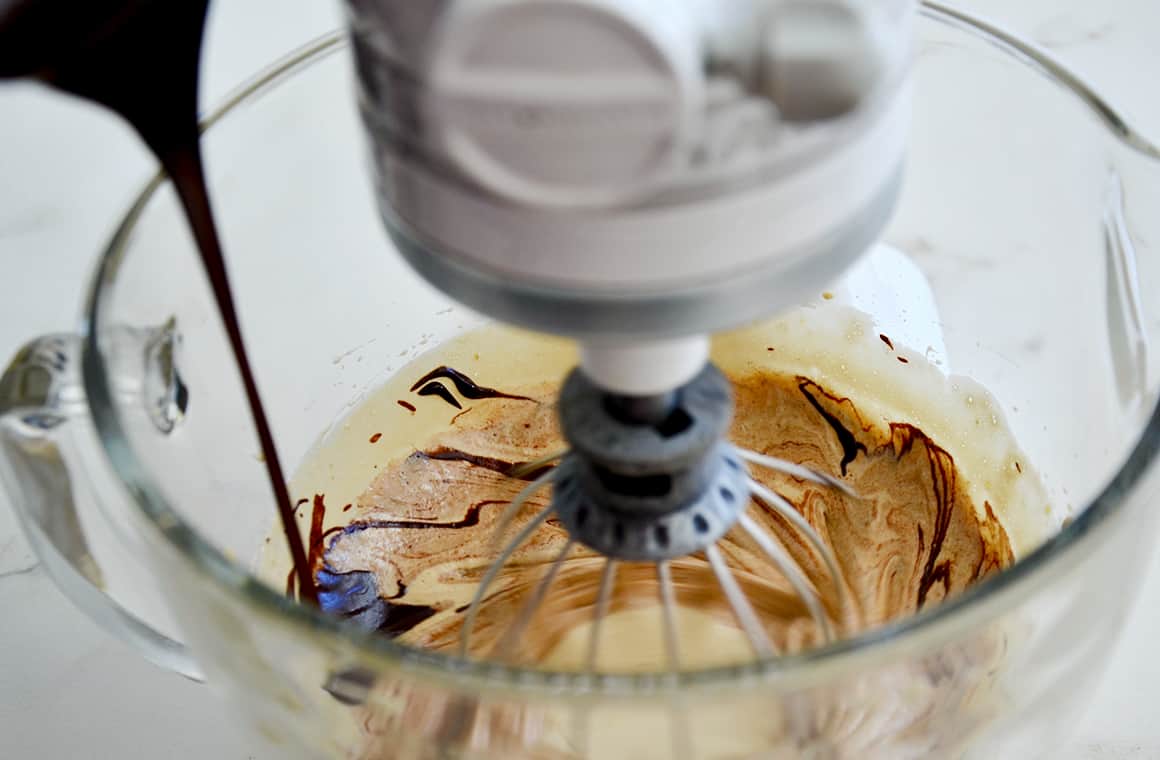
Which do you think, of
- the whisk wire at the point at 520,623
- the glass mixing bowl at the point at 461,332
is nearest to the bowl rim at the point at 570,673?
the glass mixing bowl at the point at 461,332

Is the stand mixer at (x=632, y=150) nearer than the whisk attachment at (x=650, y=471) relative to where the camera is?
Yes

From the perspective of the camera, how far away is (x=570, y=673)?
11.6 inches

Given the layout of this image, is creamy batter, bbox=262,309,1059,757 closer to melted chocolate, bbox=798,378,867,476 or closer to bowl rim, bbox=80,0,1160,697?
melted chocolate, bbox=798,378,867,476

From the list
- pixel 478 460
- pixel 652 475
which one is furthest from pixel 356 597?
pixel 652 475

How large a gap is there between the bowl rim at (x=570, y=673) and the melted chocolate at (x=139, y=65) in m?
0.05

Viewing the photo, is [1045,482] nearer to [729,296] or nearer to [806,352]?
[806,352]

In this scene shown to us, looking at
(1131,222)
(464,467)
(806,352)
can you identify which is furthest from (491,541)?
(1131,222)

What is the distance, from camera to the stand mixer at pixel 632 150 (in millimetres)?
236

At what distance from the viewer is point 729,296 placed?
0.90 ft

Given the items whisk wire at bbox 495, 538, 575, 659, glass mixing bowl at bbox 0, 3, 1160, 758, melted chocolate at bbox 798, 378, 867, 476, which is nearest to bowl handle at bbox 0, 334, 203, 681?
glass mixing bowl at bbox 0, 3, 1160, 758

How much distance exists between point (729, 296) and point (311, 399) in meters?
0.31

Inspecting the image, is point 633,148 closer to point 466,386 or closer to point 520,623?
point 520,623

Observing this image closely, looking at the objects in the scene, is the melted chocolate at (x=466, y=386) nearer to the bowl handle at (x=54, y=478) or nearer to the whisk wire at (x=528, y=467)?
the whisk wire at (x=528, y=467)

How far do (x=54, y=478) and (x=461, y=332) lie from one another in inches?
8.3
